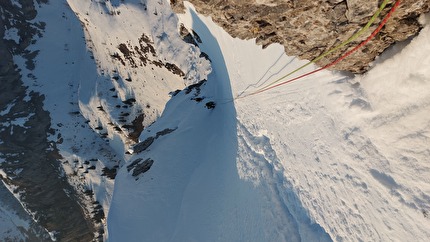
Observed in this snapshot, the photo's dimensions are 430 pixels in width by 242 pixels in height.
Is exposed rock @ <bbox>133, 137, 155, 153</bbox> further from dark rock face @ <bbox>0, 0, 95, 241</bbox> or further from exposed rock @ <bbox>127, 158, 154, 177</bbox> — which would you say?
dark rock face @ <bbox>0, 0, 95, 241</bbox>

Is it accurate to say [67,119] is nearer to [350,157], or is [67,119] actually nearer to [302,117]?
[302,117]

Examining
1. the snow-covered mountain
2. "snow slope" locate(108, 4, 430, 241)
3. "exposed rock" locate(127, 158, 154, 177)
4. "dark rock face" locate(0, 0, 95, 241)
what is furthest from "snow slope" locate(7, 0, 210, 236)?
"exposed rock" locate(127, 158, 154, 177)

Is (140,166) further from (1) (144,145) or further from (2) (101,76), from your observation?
(2) (101,76)

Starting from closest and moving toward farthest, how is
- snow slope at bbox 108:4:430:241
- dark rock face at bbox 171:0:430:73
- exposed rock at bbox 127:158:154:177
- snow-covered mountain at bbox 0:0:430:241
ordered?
dark rock face at bbox 171:0:430:73 < snow slope at bbox 108:4:430:241 < snow-covered mountain at bbox 0:0:430:241 < exposed rock at bbox 127:158:154:177

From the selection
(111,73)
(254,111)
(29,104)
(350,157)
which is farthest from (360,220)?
(29,104)

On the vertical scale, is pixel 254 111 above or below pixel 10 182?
below
